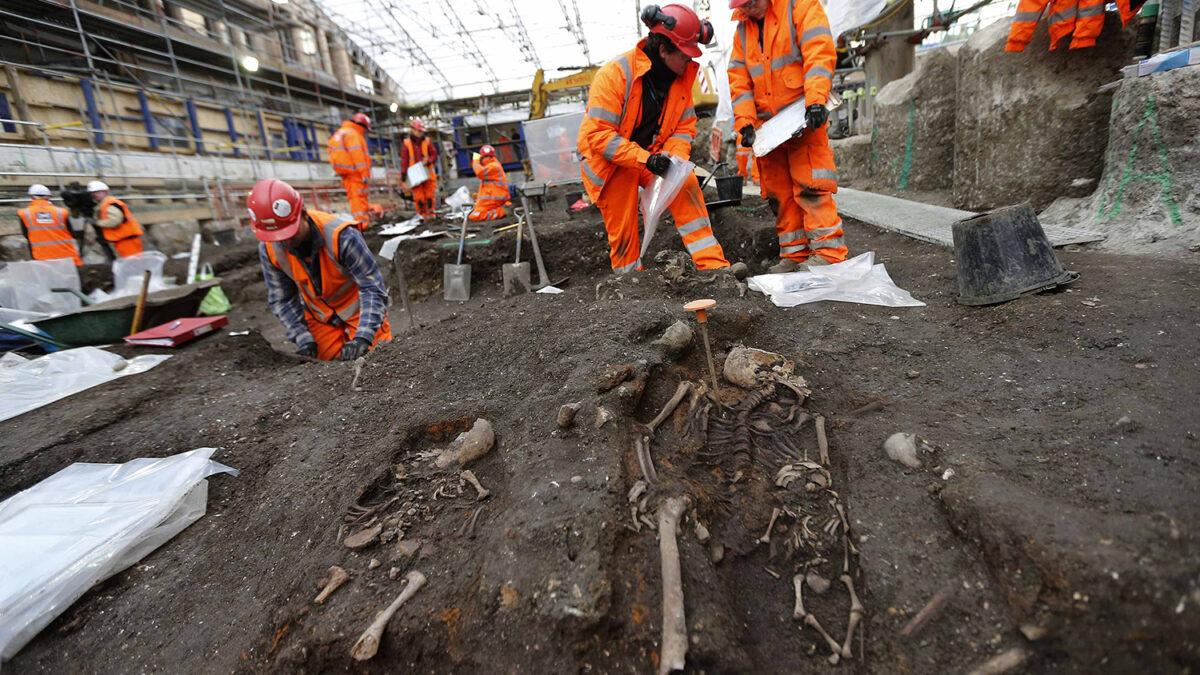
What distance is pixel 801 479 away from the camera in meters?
1.84

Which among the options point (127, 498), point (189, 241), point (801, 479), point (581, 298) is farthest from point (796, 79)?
point (189, 241)

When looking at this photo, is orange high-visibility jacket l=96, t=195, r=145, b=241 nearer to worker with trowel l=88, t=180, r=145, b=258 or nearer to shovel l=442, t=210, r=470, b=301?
worker with trowel l=88, t=180, r=145, b=258

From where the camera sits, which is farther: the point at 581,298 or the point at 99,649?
the point at 581,298

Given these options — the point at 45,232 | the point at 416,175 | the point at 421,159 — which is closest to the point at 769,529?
the point at 45,232

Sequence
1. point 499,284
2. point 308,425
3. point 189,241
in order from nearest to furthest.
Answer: point 308,425 → point 499,284 → point 189,241

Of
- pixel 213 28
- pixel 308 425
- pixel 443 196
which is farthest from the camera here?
pixel 443 196

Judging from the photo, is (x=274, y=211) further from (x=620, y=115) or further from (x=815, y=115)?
A: (x=815, y=115)

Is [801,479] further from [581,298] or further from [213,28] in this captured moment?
[213,28]

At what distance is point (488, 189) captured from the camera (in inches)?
420

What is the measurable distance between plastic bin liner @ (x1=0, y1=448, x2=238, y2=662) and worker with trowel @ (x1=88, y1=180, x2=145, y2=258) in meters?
6.73

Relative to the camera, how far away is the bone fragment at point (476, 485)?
6.25 feet

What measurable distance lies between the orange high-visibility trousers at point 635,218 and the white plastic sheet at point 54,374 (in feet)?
12.4

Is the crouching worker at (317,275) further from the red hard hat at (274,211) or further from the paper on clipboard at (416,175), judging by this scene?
the paper on clipboard at (416,175)

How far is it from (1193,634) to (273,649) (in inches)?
86.4
